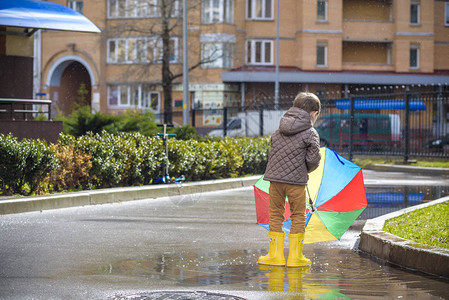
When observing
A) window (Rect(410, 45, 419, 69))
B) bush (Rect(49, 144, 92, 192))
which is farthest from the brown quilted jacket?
window (Rect(410, 45, 419, 69))

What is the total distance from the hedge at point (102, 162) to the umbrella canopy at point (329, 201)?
5.19 metres

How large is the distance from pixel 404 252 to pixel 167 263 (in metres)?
2.24

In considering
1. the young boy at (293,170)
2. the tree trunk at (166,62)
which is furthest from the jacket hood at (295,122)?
the tree trunk at (166,62)

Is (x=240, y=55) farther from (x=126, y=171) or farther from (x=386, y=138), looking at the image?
(x=126, y=171)

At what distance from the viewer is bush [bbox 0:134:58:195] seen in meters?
11.6

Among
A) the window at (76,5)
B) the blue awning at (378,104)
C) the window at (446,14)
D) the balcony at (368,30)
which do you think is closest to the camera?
the blue awning at (378,104)

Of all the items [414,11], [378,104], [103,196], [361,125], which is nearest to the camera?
[103,196]

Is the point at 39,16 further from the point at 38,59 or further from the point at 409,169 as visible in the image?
the point at 38,59

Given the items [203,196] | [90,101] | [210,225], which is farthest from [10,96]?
[90,101]

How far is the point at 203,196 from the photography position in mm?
14656

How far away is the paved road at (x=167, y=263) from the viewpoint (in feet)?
19.1

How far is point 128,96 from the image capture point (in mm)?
52656

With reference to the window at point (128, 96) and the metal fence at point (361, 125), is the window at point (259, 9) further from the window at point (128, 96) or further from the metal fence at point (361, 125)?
the metal fence at point (361, 125)

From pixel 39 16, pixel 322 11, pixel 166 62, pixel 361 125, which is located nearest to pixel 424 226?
pixel 39 16
